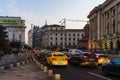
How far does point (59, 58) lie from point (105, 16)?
7999 cm

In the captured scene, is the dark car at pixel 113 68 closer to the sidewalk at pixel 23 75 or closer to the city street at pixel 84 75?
the city street at pixel 84 75

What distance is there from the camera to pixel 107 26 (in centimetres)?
10781

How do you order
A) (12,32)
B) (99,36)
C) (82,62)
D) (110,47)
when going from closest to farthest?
(82,62) < (110,47) < (99,36) < (12,32)

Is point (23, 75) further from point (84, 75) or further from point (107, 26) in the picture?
point (107, 26)

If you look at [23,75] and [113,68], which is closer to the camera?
[113,68]

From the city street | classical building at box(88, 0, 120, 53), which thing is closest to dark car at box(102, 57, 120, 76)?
the city street

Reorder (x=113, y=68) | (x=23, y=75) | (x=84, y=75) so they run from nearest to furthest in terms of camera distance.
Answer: (x=113, y=68) → (x=23, y=75) → (x=84, y=75)

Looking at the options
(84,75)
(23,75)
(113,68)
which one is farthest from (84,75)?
(23,75)

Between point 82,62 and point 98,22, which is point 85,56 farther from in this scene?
point 98,22

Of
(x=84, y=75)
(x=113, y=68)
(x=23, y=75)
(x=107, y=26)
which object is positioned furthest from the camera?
(x=107, y=26)

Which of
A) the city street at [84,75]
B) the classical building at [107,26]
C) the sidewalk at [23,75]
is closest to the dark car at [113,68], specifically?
the city street at [84,75]

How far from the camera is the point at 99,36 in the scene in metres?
118

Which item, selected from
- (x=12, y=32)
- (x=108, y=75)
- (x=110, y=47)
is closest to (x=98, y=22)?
(x=110, y=47)

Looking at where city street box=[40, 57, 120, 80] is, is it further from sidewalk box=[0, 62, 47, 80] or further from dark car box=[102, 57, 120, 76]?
sidewalk box=[0, 62, 47, 80]
